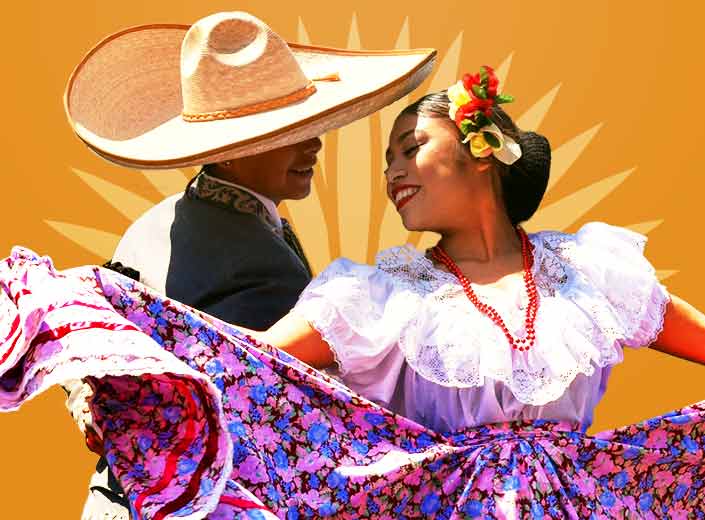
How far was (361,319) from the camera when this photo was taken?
3.29 m

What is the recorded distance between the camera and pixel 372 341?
Answer: 10.7 feet

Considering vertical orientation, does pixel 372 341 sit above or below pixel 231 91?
below

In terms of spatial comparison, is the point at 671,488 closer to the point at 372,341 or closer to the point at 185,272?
the point at 372,341

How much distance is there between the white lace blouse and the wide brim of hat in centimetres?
48

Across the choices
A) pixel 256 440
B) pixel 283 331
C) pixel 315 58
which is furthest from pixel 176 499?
pixel 315 58

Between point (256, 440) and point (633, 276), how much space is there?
38.0 inches

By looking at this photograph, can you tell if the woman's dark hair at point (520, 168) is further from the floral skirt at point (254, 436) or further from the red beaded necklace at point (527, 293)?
the floral skirt at point (254, 436)

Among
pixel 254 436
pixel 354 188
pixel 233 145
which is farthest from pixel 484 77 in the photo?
pixel 354 188

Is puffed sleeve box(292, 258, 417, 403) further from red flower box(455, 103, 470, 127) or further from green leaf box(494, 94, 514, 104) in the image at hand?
green leaf box(494, 94, 514, 104)

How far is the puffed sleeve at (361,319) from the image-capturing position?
10.7ft

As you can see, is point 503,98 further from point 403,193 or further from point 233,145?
point 233,145

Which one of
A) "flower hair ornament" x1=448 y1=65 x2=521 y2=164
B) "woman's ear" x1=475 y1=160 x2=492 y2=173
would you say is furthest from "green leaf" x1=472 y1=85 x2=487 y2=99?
"woman's ear" x1=475 y1=160 x2=492 y2=173

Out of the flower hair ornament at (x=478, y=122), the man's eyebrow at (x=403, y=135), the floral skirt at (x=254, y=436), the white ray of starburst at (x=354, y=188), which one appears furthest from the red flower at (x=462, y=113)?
the white ray of starburst at (x=354, y=188)

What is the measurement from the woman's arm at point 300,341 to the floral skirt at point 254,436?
5cm
